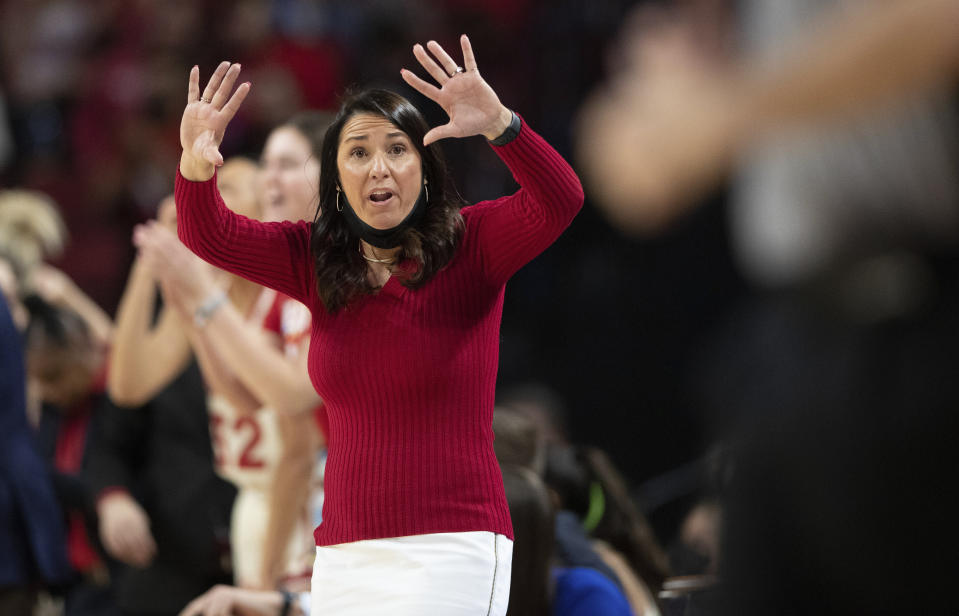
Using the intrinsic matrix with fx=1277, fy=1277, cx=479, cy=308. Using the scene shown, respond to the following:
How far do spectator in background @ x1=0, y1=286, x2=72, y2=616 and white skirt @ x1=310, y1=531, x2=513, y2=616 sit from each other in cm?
177

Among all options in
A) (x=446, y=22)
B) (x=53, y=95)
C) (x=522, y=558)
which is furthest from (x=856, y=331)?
(x=53, y=95)

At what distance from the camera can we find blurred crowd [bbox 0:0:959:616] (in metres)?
1.06

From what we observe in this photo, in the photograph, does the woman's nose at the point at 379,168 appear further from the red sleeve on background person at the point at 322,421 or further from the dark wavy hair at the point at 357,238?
the red sleeve on background person at the point at 322,421

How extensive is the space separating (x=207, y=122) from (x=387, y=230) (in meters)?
0.38

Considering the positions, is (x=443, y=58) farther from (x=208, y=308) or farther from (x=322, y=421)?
(x=322, y=421)

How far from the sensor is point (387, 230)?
2314mm

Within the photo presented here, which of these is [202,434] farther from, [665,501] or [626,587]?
[665,501]

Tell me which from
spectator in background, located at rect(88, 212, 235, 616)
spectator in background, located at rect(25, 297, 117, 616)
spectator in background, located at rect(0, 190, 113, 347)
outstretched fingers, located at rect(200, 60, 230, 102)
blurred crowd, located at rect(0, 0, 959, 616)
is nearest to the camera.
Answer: blurred crowd, located at rect(0, 0, 959, 616)

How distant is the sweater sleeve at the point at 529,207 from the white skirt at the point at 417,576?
18.6 inches

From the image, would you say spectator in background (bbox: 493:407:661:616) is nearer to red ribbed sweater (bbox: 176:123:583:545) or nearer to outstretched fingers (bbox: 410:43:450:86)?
red ribbed sweater (bbox: 176:123:583:545)

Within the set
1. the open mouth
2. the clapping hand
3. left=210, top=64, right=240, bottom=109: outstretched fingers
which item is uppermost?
left=210, top=64, right=240, bottom=109: outstretched fingers

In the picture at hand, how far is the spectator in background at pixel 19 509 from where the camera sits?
11.8ft

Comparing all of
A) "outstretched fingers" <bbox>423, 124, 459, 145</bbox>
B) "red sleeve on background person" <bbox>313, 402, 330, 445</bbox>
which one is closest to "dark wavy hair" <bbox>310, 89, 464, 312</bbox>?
"outstretched fingers" <bbox>423, 124, 459, 145</bbox>

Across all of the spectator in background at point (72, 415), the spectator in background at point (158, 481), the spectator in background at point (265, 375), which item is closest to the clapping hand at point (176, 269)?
the spectator in background at point (265, 375)
